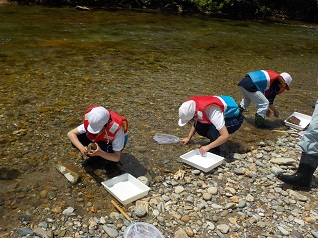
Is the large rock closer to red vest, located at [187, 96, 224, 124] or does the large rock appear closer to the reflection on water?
the reflection on water

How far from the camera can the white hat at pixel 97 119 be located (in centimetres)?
345

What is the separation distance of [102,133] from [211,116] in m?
1.49

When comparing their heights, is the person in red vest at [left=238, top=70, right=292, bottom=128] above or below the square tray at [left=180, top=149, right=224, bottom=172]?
above

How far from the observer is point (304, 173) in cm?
380

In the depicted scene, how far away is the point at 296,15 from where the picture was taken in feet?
83.6

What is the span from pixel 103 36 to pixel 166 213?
959 centimetres

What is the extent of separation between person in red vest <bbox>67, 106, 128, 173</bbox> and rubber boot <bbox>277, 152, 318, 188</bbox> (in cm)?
204

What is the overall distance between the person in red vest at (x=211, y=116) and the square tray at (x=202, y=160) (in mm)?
115

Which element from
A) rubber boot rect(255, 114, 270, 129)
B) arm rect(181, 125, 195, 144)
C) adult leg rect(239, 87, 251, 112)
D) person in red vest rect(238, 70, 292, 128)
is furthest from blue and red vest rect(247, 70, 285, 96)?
arm rect(181, 125, 195, 144)

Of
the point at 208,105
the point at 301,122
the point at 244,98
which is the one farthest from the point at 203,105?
the point at 301,122

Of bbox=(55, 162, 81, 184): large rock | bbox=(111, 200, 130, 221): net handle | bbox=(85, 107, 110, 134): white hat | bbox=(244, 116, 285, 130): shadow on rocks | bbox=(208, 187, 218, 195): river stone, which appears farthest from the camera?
bbox=(244, 116, 285, 130): shadow on rocks

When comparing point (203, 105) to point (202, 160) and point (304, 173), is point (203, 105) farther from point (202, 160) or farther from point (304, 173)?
point (304, 173)

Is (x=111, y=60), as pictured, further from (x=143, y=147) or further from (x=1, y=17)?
(x=1, y=17)

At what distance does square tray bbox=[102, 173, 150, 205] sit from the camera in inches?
140
